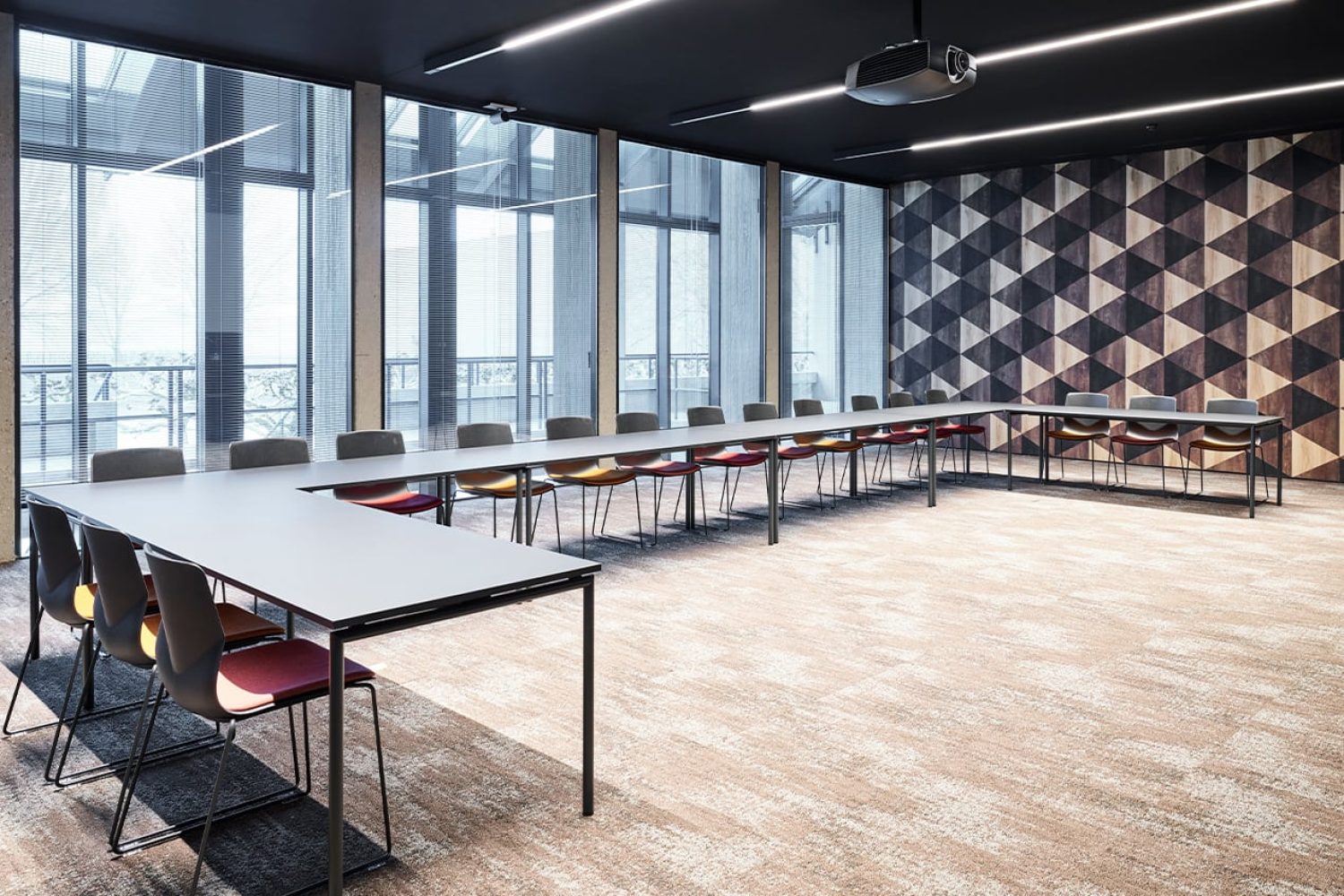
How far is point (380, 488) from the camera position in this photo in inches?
237

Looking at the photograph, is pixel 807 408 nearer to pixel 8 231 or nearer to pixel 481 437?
pixel 481 437

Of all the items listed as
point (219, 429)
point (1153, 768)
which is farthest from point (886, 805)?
point (219, 429)

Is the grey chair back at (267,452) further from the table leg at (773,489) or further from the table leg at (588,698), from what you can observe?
the table leg at (588,698)

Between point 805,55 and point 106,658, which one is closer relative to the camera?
point 106,658

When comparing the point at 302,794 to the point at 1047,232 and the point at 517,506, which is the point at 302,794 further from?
the point at 1047,232

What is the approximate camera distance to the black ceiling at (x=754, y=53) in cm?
627

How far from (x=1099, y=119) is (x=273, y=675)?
8998 millimetres

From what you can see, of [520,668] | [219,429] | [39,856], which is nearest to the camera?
[39,856]

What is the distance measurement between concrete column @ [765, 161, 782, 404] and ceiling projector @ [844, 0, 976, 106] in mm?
5626

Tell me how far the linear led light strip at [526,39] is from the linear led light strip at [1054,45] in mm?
2377

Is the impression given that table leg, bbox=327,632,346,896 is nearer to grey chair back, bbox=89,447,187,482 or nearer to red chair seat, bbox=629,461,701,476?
grey chair back, bbox=89,447,187,482

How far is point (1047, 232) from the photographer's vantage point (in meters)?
11.9

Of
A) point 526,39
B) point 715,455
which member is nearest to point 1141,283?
point 715,455

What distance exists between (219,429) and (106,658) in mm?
2913
